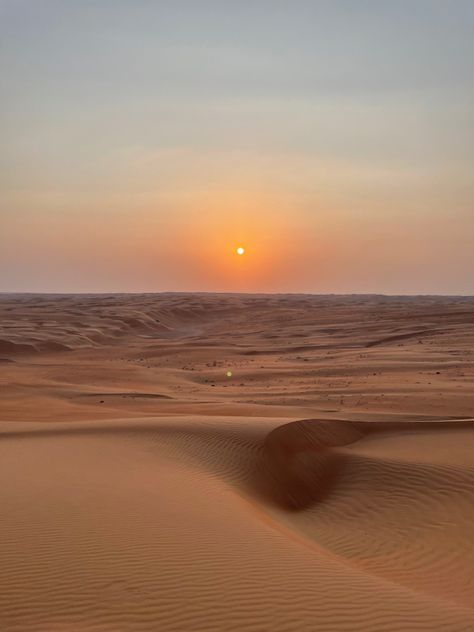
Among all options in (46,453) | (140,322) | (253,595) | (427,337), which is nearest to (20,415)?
(46,453)

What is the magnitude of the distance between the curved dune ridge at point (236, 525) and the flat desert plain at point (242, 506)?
0.08 feet

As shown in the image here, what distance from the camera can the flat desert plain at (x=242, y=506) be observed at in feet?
14.7

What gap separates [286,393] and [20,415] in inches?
320

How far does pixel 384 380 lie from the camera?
20.2 meters

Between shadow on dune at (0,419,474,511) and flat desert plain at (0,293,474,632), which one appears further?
shadow on dune at (0,419,474,511)

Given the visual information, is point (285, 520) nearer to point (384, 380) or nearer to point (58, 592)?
point (58, 592)

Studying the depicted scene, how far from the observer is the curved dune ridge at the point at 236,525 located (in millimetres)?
4430

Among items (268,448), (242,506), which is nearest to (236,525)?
(242,506)

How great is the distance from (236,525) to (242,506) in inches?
44.5

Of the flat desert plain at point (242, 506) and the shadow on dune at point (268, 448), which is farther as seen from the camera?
the shadow on dune at point (268, 448)

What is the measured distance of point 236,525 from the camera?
21.4ft

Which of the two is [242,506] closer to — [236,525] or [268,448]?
[236,525]

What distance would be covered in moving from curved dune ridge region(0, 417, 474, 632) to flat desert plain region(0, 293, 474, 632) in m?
0.02

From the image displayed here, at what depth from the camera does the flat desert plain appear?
14.7 feet
